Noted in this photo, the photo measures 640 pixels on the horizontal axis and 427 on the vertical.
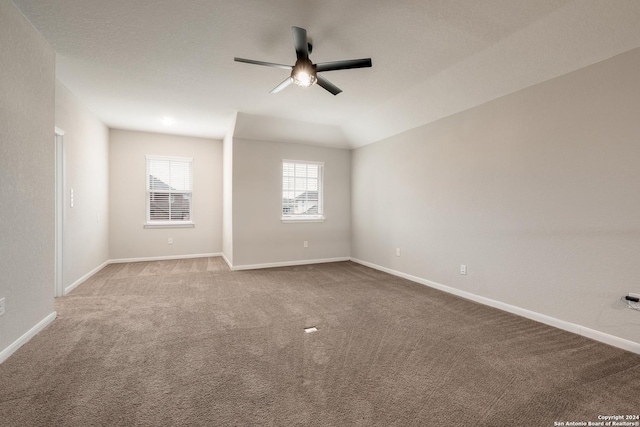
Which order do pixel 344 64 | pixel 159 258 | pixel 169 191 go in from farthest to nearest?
pixel 169 191, pixel 159 258, pixel 344 64

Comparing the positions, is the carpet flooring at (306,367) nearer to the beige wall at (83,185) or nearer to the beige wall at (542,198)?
the beige wall at (542,198)

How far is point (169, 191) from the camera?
20.4 feet

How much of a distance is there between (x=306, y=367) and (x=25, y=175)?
9.28 feet

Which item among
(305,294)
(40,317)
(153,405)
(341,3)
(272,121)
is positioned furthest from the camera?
(272,121)

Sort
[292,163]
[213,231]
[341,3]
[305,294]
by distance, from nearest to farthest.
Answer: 1. [341,3]
2. [305,294]
3. [292,163]
4. [213,231]

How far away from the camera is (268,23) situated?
8.04 ft

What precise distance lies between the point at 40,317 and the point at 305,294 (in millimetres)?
2695

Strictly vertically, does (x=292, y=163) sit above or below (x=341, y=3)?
below

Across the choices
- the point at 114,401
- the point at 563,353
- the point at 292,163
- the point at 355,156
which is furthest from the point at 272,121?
the point at 563,353

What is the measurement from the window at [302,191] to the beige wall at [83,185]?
320 cm

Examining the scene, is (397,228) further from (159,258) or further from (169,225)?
(159,258)

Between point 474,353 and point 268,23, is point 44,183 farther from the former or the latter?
point 474,353

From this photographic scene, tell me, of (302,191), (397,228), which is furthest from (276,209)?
(397,228)

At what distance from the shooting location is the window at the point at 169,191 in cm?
607
